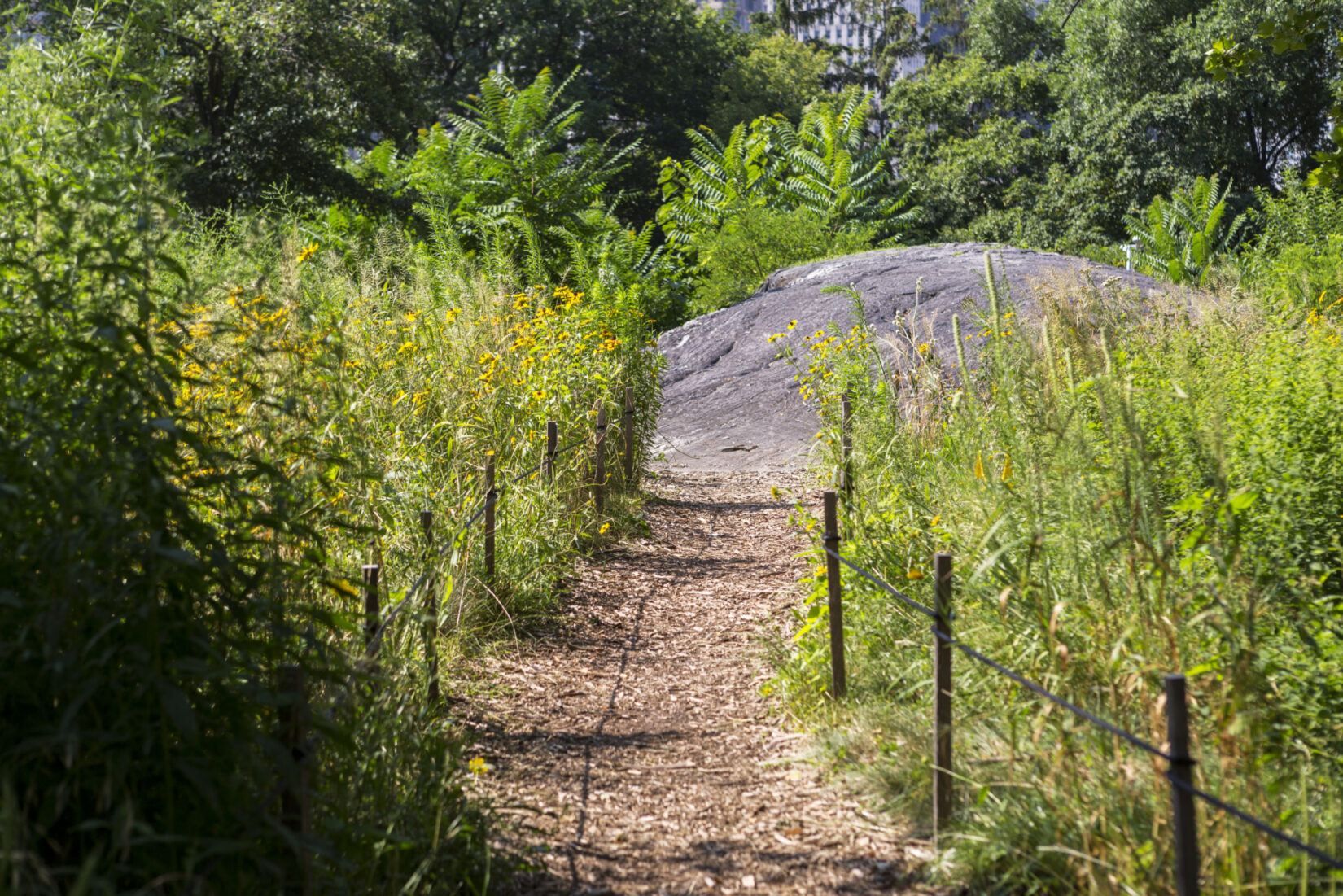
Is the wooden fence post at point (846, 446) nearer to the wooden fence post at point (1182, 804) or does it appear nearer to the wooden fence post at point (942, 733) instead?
the wooden fence post at point (942, 733)

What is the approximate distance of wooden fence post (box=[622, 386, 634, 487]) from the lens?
6961 mm

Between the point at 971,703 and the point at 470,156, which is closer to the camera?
the point at 971,703

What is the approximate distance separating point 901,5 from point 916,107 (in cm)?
1523

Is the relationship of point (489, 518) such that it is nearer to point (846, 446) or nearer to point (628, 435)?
point (846, 446)

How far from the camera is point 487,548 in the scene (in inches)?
184

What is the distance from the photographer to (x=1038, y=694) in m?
2.47

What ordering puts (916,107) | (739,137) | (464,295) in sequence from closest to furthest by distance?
(464,295), (739,137), (916,107)

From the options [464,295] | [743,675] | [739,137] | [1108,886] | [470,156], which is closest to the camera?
[1108,886]

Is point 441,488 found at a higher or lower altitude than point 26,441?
lower

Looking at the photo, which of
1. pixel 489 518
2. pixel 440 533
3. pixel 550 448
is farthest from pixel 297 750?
pixel 550 448

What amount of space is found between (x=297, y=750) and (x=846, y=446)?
380 cm

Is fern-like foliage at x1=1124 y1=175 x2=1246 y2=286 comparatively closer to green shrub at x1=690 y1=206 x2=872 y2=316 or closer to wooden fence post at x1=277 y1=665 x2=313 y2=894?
green shrub at x1=690 y1=206 x2=872 y2=316

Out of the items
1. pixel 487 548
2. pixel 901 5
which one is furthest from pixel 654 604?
pixel 901 5

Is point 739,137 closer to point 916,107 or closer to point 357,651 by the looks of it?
point 916,107
